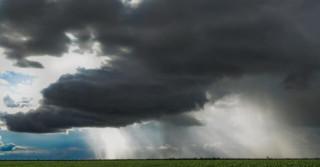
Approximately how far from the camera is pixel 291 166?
59969 millimetres

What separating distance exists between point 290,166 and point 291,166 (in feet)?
0.97

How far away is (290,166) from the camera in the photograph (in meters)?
60.2
